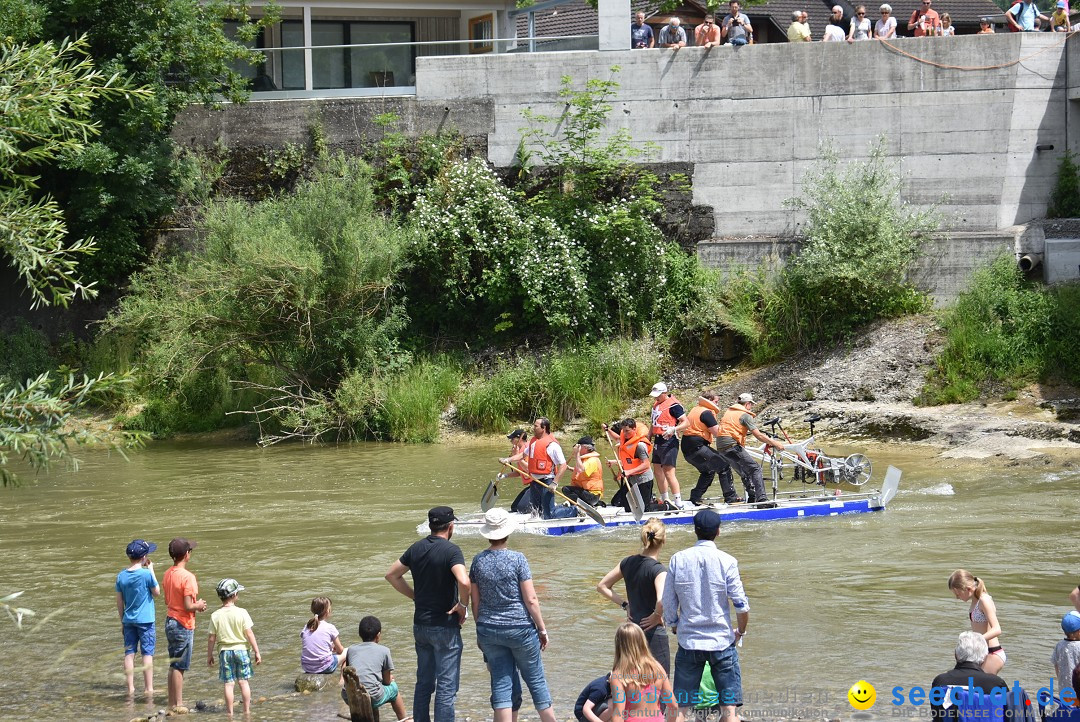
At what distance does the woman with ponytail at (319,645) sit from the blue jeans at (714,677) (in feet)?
10.1

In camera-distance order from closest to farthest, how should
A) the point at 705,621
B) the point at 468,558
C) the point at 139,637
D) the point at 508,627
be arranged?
the point at 705,621
the point at 508,627
the point at 139,637
the point at 468,558

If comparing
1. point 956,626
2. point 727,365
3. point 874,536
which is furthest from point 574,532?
point 727,365

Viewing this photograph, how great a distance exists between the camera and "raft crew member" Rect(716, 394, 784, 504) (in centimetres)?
1502

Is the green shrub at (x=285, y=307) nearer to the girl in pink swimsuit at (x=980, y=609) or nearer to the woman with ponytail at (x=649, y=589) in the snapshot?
the woman with ponytail at (x=649, y=589)

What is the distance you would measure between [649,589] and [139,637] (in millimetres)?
4203

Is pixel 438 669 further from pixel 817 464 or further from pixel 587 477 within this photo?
pixel 817 464

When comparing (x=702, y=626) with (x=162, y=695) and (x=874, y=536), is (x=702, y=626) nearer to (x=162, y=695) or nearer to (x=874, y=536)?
(x=162, y=695)

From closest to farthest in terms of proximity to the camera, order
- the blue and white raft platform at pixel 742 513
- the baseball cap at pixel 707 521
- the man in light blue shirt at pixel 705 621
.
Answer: the man in light blue shirt at pixel 705 621 → the baseball cap at pixel 707 521 → the blue and white raft platform at pixel 742 513

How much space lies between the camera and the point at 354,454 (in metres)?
21.5

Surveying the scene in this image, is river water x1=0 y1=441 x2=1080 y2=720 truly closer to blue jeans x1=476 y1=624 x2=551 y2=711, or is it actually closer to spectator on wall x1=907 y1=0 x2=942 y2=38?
blue jeans x1=476 y1=624 x2=551 y2=711

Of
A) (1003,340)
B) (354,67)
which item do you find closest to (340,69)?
(354,67)

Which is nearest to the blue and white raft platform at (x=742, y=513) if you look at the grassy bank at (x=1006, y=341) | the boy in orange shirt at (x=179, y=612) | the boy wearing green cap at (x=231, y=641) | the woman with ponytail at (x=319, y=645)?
the woman with ponytail at (x=319, y=645)

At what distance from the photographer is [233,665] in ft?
28.3

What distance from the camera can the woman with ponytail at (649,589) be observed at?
290 inches
